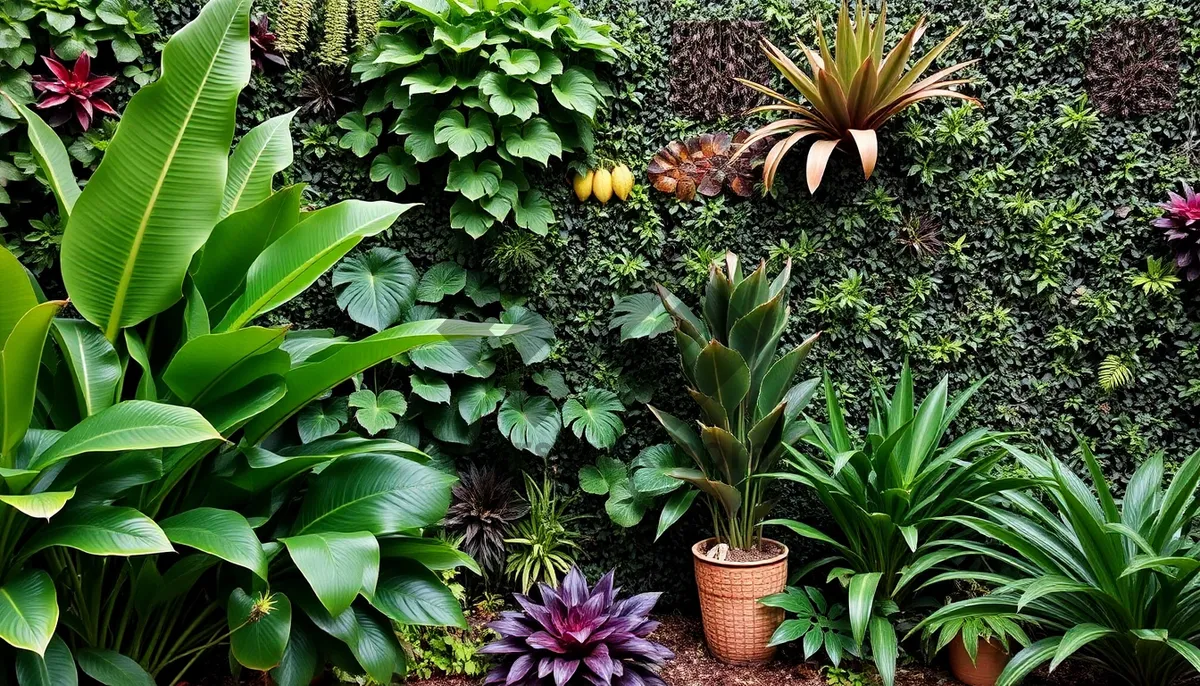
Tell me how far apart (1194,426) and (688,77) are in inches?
95.1

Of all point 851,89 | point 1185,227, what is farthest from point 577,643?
point 1185,227

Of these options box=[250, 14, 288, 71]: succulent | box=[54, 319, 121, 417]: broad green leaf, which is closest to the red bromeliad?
box=[250, 14, 288, 71]: succulent

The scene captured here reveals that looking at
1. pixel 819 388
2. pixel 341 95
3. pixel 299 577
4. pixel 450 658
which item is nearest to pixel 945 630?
pixel 819 388

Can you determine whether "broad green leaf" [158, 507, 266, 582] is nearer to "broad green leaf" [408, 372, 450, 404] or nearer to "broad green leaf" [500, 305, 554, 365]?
"broad green leaf" [408, 372, 450, 404]

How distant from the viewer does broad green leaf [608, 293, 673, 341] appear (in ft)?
9.91

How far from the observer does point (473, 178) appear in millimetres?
3021

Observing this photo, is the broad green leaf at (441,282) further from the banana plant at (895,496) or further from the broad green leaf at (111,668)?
the broad green leaf at (111,668)

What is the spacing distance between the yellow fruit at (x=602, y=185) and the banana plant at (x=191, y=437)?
1.16m

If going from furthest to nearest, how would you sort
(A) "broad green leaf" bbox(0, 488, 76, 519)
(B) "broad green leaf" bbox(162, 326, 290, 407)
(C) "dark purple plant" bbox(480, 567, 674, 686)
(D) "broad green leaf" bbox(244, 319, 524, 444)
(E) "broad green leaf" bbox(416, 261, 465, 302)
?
(E) "broad green leaf" bbox(416, 261, 465, 302) < (C) "dark purple plant" bbox(480, 567, 674, 686) < (D) "broad green leaf" bbox(244, 319, 524, 444) < (B) "broad green leaf" bbox(162, 326, 290, 407) < (A) "broad green leaf" bbox(0, 488, 76, 519)

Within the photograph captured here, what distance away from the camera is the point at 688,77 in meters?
3.23

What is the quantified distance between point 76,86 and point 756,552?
9.71 ft

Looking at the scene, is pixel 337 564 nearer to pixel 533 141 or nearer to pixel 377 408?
pixel 377 408

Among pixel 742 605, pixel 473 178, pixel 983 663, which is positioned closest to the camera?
pixel 983 663

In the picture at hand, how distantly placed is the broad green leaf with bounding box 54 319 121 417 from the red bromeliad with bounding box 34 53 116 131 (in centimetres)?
105
